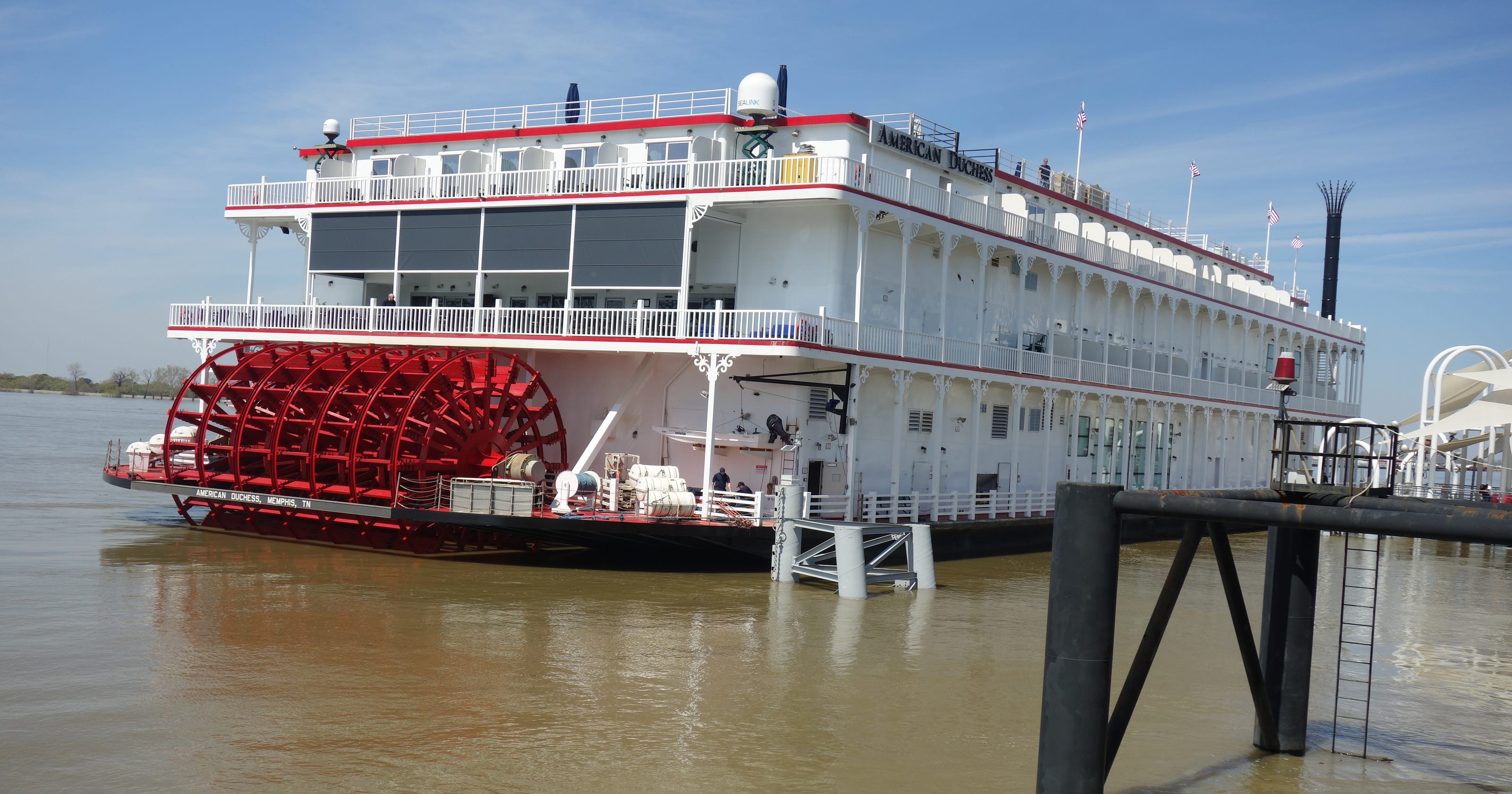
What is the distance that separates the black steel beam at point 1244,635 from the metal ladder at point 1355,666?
2.18 feet

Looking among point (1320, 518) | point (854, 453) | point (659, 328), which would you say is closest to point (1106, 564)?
point (1320, 518)

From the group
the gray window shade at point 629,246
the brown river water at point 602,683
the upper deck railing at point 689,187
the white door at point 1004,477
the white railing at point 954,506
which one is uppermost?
the upper deck railing at point 689,187

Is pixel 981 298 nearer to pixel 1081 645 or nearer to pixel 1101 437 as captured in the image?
pixel 1101 437

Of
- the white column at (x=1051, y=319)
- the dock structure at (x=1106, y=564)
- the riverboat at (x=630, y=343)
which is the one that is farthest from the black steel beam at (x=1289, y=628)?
the white column at (x=1051, y=319)

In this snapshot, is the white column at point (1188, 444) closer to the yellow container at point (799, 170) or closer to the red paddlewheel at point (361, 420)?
the yellow container at point (799, 170)

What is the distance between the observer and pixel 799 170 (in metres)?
21.1

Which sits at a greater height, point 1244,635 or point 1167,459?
point 1167,459

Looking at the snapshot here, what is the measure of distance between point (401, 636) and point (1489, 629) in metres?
16.4

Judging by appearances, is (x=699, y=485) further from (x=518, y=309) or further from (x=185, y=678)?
(x=185, y=678)

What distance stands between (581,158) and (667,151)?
227 cm

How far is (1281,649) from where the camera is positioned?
10500 millimetres

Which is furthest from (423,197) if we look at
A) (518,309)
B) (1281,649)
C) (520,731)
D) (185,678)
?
(1281,649)

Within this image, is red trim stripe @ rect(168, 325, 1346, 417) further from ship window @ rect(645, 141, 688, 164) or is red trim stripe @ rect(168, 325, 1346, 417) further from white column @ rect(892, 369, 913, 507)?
ship window @ rect(645, 141, 688, 164)

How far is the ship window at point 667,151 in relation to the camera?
23.4 metres
